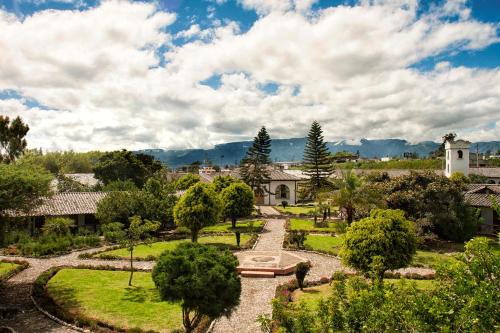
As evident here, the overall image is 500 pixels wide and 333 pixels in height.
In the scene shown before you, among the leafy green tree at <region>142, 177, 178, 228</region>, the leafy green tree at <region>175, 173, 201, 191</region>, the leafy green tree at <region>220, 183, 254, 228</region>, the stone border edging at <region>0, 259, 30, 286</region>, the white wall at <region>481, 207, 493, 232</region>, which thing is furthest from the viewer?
the leafy green tree at <region>175, 173, 201, 191</region>

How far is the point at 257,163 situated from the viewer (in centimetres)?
4947

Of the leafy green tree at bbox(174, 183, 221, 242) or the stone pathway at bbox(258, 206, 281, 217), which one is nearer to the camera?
the leafy green tree at bbox(174, 183, 221, 242)

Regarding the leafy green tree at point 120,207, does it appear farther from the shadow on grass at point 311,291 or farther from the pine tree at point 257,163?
the pine tree at point 257,163

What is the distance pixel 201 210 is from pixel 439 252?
48.3 ft

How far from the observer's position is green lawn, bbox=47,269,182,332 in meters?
12.2

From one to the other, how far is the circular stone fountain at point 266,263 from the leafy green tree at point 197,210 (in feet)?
11.3

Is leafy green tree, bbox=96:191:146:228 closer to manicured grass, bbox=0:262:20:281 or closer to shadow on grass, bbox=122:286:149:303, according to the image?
manicured grass, bbox=0:262:20:281

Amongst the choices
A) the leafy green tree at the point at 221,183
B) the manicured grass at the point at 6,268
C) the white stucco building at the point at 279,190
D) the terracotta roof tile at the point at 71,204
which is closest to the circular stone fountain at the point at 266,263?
the manicured grass at the point at 6,268

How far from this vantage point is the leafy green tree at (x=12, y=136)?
29750 millimetres

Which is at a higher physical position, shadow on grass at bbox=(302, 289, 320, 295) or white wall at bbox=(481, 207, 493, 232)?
white wall at bbox=(481, 207, 493, 232)

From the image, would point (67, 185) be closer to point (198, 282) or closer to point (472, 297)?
point (198, 282)

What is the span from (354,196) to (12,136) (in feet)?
89.2

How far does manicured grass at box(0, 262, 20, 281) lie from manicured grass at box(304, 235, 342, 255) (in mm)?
16163

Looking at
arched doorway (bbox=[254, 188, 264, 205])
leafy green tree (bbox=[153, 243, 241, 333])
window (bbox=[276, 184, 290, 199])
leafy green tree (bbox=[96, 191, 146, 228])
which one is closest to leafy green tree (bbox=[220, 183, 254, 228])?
leafy green tree (bbox=[96, 191, 146, 228])
